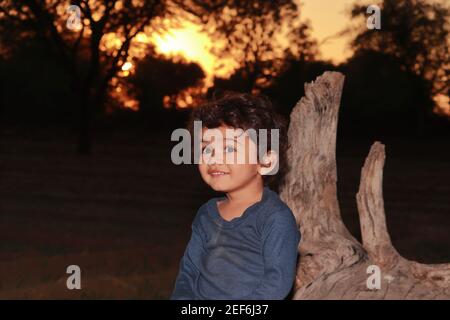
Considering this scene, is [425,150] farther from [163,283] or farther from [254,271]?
[254,271]

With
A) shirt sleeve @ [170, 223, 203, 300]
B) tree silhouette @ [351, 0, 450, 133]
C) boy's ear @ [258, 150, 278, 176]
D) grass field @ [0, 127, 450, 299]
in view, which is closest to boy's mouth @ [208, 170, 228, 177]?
boy's ear @ [258, 150, 278, 176]

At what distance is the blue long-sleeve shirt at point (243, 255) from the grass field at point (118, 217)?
5.44m

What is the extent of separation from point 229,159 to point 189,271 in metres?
0.52

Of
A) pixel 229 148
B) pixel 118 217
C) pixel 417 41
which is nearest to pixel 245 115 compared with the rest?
pixel 229 148

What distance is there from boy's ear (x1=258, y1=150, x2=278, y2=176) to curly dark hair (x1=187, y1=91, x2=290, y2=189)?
24 millimetres

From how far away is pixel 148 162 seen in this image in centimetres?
2578

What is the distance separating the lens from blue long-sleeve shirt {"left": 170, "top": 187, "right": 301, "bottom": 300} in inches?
112

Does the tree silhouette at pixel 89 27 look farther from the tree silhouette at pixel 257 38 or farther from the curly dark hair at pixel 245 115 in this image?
the curly dark hair at pixel 245 115

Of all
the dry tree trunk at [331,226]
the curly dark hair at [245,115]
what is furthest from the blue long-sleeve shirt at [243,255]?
the dry tree trunk at [331,226]

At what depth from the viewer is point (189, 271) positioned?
10.4ft

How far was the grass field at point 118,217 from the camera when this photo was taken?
30.5 feet

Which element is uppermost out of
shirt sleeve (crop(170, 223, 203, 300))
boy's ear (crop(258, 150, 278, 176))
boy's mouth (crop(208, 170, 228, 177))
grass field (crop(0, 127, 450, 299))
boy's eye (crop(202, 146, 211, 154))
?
boy's eye (crop(202, 146, 211, 154))

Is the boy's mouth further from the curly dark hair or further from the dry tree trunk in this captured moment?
the dry tree trunk
